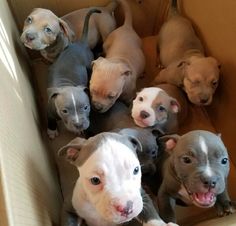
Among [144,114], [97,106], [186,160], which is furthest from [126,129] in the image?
[186,160]

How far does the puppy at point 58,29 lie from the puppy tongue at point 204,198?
1007 millimetres

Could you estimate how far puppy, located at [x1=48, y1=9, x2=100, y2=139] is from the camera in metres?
1.60

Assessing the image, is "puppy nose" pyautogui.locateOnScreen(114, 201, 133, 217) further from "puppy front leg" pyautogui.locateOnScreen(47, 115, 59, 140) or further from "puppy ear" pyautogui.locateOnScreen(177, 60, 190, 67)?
"puppy ear" pyautogui.locateOnScreen(177, 60, 190, 67)

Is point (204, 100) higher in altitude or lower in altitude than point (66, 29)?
lower

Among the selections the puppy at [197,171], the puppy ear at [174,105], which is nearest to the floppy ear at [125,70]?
the puppy ear at [174,105]

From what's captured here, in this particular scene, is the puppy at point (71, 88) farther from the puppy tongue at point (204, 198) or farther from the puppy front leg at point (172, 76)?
the puppy tongue at point (204, 198)

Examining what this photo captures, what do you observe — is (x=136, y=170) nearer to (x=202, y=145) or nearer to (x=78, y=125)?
(x=202, y=145)

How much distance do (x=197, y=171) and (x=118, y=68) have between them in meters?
0.71

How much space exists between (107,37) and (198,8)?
47cm

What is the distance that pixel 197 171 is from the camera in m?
1.18

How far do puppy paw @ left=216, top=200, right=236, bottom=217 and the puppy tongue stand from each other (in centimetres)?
19

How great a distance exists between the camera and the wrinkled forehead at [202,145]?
1.20 m

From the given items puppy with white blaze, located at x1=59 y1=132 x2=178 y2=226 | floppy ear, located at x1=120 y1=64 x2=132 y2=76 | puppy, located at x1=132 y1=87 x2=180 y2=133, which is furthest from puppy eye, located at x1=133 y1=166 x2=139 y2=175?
floppy ear, located at x1=120 y1=64 x2=132 y2=76

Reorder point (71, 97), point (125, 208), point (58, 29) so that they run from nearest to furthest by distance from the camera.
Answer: point (125, 208) → point (71, 97) → point (58, 29)
